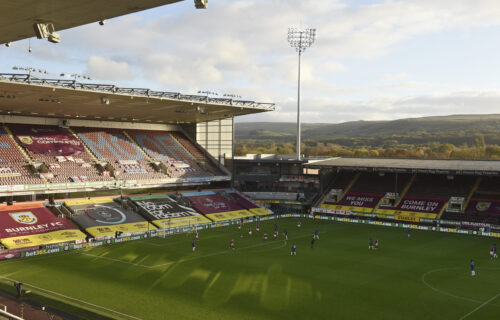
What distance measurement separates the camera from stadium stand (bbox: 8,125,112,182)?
182 ft

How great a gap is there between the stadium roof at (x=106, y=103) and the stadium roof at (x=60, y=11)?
33495mm

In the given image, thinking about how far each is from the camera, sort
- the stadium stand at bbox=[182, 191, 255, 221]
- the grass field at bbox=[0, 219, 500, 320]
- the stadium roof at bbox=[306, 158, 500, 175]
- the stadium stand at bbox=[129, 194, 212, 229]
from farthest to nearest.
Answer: the stadium stand at bbox=[182, 191, 255, 221]
the stadium roof at bbox=[306, 158, 500, 175]
the stadium stand at bbox=[129, 194, 212, 229]
the grass field at bbox=[0, 219, 500, 320]

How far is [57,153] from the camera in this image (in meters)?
58.6

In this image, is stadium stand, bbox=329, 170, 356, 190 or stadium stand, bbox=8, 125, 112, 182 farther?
stadium stand, bbox=329, 170, 356, 190

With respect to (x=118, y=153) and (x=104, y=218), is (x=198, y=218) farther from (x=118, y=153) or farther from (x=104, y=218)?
(x=118, y=153)

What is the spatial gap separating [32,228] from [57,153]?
1617 centimetres

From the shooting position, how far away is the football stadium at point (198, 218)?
2630cm

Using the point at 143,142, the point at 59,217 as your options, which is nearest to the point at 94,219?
the point at 59,217

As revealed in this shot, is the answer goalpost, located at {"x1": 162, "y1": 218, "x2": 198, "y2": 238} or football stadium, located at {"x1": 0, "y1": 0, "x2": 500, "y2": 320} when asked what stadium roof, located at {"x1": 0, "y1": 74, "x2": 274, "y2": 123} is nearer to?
football stadium, located at {"x1": 0, "y1": 0, "x2": 500, "y2": 320}

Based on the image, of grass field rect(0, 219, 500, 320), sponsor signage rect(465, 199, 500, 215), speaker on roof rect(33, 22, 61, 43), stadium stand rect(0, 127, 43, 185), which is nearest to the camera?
speaker on roof rect(33, 22, 61, 43)

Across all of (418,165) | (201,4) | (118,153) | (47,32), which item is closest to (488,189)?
(418,165)

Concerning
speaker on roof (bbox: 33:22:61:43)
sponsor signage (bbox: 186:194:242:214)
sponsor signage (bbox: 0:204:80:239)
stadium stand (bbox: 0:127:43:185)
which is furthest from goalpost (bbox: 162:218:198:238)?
speaker on roof (bbox: 33:22:61:43)

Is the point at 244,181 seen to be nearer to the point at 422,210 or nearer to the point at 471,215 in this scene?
the point at 422,210

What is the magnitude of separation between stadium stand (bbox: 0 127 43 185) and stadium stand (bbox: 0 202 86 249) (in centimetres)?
298
